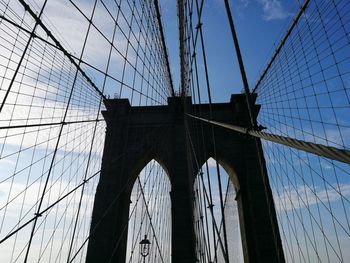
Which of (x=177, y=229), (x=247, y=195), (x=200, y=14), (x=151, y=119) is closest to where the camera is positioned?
(x=200, y=14)

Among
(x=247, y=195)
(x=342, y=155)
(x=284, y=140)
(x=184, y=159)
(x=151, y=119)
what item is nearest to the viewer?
(x=342, y=155)

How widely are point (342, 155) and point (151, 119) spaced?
11.0 meters

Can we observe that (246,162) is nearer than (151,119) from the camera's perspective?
Yes

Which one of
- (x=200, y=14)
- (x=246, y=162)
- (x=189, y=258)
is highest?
(x=246, y=162)

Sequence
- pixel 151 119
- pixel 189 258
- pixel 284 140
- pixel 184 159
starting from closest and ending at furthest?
1. pixel 284 140
2. pixel 189 258
3. pixel 184 159
4. pixel 151 119

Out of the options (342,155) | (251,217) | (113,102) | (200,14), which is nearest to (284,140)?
(342,155)

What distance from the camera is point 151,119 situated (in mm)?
11531

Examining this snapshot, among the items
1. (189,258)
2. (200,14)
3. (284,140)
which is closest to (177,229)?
(189,258)

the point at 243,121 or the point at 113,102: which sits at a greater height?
the point at 113,102

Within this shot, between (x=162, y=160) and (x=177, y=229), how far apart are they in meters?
2.99

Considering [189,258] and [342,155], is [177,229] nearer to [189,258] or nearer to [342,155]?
[189,258]

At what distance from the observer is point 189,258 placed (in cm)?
827

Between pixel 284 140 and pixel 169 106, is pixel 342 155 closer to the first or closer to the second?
pixel 284 140

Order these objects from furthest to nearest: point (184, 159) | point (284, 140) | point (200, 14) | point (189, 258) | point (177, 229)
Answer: point (184, 159) → point (177, 229) → point (189, 258) → point (200, 14) → point (284, 140)
